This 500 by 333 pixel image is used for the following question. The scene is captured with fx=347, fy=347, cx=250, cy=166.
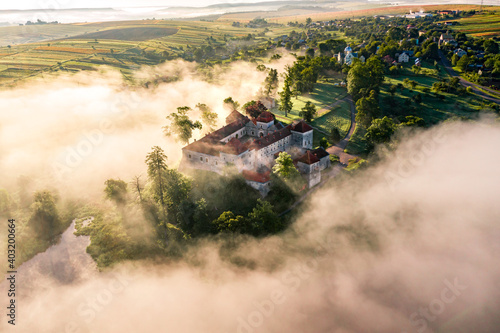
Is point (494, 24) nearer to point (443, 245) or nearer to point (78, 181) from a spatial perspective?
point (443, 245)

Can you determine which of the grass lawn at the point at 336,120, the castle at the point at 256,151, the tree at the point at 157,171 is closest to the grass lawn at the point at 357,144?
the grass lawn at the point at 336,120

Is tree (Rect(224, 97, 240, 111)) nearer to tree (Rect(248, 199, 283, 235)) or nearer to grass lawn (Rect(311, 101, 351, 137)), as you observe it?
grass lawn (Rect(311, 101, 351, 137))

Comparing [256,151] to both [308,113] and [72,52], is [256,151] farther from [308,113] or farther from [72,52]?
[72,52]

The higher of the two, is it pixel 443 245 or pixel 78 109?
pixel 78 109

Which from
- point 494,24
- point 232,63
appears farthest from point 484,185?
point 494,24

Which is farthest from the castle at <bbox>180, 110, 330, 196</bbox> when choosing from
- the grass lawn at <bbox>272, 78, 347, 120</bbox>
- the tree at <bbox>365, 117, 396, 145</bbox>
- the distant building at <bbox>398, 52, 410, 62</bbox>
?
the distant building at <bbox>398, 52, 410, 62</bbox>

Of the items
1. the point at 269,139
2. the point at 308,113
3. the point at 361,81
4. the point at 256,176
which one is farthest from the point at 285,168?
the point at 361,81

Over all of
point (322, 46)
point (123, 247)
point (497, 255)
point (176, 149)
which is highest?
point (322, 46)
